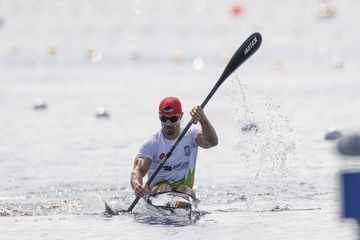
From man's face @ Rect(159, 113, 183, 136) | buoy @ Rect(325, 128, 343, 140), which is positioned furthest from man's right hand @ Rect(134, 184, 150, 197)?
buoy @ Rect(325, 128, 343, 140)

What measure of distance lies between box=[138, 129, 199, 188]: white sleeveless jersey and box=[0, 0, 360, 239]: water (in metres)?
0.57

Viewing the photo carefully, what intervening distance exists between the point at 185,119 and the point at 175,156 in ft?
52.2

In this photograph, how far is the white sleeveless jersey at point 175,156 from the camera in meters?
17.7

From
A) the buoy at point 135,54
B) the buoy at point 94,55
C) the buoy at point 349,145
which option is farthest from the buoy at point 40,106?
the buoy at point 349,145

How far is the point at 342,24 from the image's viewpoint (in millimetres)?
87312

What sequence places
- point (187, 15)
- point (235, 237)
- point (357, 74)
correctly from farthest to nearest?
point (187, 15) → point (357, 74) → point (235, 237)

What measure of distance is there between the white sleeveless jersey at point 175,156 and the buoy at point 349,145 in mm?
6113

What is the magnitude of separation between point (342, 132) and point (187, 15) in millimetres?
65425

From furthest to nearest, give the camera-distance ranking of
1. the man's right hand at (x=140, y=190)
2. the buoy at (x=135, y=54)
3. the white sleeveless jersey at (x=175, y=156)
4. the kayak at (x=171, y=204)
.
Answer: the buoy at (x=135, y=54), the white sleeveless jersey at (x=175, y=156), the man's right hand at (x=140, y=190), the kayak at (x=171, y=204)

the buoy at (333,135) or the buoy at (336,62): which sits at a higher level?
the buoy at (336,62)

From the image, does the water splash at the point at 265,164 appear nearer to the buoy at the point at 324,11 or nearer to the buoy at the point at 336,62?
→ the buoy at the point at 336,62

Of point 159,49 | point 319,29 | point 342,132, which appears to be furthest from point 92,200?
point 319,29

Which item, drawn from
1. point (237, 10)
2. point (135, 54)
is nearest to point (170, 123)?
point (135, 54)

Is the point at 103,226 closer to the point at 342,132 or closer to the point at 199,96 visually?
the point at 342,132
